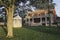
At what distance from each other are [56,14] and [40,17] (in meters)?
7.42

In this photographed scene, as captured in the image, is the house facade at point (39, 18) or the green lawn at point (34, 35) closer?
the green lawn at point (34, 35)

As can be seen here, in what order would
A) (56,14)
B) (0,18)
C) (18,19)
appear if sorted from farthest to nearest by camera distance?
(56,14) < (0,18) < (18,19)

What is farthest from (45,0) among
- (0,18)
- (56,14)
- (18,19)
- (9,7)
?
(56,14)

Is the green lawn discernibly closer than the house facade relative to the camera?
Yes

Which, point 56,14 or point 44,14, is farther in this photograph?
point 56,14

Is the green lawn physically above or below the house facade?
below

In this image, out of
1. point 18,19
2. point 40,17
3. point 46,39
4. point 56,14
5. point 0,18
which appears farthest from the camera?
point 56,14

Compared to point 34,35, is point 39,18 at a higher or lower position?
higher

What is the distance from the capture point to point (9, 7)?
20422 millimetres

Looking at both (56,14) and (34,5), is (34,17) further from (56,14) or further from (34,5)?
(34,5)

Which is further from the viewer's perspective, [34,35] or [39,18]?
[39,18]

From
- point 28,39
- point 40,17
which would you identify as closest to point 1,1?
point 28,39

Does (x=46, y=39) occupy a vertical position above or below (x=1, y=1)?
below

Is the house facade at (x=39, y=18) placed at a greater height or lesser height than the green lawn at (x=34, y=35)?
greater
